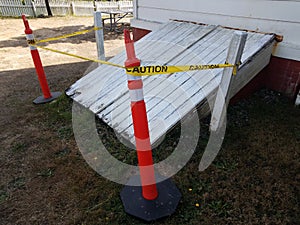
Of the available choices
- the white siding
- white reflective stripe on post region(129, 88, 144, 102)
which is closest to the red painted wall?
the white siding

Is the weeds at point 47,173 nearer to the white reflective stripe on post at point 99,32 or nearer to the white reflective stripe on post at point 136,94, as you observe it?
the white reflective stripe on post at point 136,94

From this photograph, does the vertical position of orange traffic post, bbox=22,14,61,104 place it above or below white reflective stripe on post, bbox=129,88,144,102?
below

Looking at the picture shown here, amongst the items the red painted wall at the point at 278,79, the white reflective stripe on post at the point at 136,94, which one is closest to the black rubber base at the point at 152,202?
the white reflective stripe on post at the point at 136,94

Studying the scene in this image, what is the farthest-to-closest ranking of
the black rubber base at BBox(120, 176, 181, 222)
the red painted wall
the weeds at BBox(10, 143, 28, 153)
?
the red painted wall < the weeds at BBox(10, 143, 28, 153) < the black rubber base at BBox(120, 176, 181, 222)

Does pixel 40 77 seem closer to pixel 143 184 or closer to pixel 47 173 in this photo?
pixel 47 173

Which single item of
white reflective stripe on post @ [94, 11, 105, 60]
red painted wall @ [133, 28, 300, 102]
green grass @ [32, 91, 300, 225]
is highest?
white reflective stripe on post @ [94, 11, 105, 60]

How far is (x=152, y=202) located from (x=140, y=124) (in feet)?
3.08

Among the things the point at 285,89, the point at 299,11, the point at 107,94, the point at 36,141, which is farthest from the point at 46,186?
the point at 299,11

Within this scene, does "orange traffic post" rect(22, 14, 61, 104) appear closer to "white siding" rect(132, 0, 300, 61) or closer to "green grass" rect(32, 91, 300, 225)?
"green grass" rect(32, 91, 300, 225)

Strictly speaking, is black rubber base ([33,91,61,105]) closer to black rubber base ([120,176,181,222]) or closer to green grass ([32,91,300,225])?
green grass ([32,91,300,225])

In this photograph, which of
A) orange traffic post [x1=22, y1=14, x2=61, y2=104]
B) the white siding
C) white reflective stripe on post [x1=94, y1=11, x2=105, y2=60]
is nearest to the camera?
the white siding

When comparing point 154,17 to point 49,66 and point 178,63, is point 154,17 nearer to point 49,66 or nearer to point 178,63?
point 178,63

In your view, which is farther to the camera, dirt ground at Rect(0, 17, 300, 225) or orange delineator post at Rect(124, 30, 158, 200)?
dirt ground at Rect(0, 17, 300, 225)

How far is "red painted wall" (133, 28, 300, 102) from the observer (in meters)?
3.71
